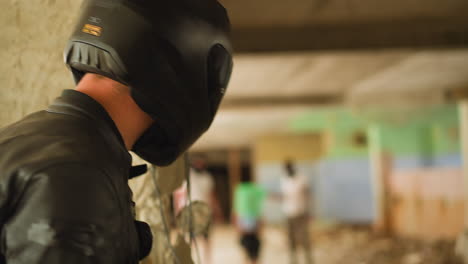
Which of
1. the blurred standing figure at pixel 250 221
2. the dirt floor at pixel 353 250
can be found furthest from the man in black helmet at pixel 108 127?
the dirt floor at pixel 353 250

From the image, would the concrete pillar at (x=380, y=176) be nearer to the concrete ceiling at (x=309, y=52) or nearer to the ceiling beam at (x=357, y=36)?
the concrete ceiling at (x=309, y=52)

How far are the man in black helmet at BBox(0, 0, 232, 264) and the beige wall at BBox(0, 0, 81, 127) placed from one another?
392 mm

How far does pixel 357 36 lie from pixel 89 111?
125 inches

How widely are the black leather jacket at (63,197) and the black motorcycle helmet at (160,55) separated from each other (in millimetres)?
121

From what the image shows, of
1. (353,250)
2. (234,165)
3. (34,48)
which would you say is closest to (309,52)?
(34,48)

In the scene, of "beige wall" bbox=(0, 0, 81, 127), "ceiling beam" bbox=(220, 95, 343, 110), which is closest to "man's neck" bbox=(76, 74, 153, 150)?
"beige wall" bbox=(0, 0, 81, 127)

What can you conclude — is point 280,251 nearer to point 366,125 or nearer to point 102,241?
point 366,125

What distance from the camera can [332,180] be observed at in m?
10.4

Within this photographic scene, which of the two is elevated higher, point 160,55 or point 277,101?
point 160,55

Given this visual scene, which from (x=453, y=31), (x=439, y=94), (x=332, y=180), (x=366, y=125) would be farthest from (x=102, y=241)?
(x=332, y=180)

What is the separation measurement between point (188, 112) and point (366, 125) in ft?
29.6

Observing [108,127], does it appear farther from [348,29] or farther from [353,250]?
[353,250]

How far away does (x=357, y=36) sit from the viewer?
367 centimetres

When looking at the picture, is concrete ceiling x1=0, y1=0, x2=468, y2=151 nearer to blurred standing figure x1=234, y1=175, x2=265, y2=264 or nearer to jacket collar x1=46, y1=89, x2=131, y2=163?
jacket collar x1=46, y1=89, x2=131, y2=163
